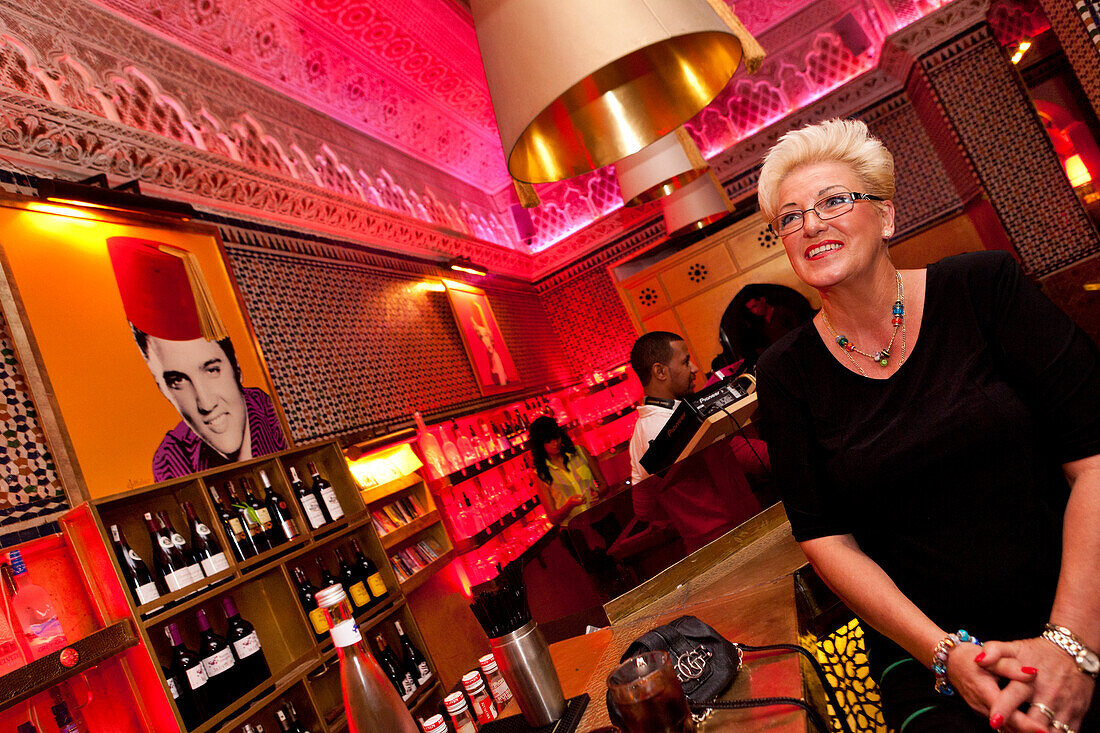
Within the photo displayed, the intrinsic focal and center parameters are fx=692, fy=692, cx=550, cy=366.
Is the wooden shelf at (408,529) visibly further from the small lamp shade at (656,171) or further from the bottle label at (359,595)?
the small lamp shade at (656,171)

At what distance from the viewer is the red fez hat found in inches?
134

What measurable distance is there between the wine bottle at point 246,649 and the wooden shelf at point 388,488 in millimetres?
1192

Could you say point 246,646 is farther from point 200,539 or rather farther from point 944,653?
point 944,653

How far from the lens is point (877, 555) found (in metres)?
1.63

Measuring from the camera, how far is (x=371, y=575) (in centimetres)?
392

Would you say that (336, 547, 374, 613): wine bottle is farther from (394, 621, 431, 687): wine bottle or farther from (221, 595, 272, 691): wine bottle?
(221, 595, 272, 691): wine bottle

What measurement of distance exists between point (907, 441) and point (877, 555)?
1.01ft

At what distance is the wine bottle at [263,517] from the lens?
3.32 meters

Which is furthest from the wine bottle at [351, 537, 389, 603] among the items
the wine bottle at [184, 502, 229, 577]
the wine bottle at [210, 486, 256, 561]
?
the wine bottle at [184, 502, 229, 577]

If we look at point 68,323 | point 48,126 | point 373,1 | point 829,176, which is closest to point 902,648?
point 829,176

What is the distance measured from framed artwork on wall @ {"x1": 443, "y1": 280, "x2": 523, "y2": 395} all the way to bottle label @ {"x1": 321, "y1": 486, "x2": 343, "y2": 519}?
9.34 feet

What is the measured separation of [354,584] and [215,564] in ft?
3.29

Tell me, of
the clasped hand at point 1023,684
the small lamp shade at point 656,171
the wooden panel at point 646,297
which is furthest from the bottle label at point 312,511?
the wooden panel at point 646,297

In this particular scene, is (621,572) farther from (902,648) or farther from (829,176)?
(829,176)
